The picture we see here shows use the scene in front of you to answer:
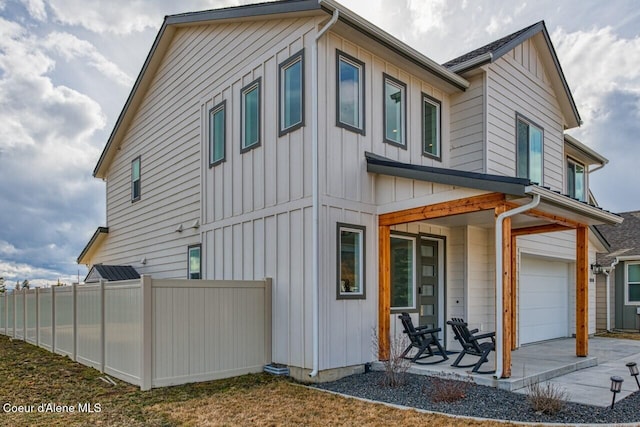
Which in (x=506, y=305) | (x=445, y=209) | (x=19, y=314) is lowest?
(x=19, y=314)

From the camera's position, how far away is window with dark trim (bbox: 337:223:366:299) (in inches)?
295

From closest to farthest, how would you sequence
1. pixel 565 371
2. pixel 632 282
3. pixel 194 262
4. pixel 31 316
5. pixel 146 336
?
pixel 146 336, pixel 565 371, pixel 194 262, pixel 31 316, pixel 632 282

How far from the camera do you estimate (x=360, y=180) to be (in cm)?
788

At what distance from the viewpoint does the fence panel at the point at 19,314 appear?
13.2 m

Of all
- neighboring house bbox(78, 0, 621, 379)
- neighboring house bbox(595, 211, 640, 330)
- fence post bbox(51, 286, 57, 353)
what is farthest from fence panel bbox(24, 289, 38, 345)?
neighboring house bbox(595, 211, 640, 330)

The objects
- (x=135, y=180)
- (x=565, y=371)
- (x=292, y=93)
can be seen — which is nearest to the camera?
(x=565, y=371)

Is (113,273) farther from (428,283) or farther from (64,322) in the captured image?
(428,283)

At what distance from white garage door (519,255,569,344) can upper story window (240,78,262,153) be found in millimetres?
7050

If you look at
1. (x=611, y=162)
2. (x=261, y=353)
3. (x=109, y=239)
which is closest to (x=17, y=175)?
(x=109, y=239)

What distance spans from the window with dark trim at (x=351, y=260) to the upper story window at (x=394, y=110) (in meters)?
1.89

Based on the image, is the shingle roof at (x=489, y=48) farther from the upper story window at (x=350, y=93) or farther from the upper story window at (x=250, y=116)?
the upper story window at (x=250, y=116)

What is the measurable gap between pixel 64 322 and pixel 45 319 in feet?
5.78

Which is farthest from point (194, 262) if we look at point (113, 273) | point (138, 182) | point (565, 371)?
point (565, 371)

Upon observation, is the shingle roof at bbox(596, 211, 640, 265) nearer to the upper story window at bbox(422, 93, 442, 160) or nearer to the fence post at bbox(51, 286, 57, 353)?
the upper story window at bbox(422, 93, 442, 160)
